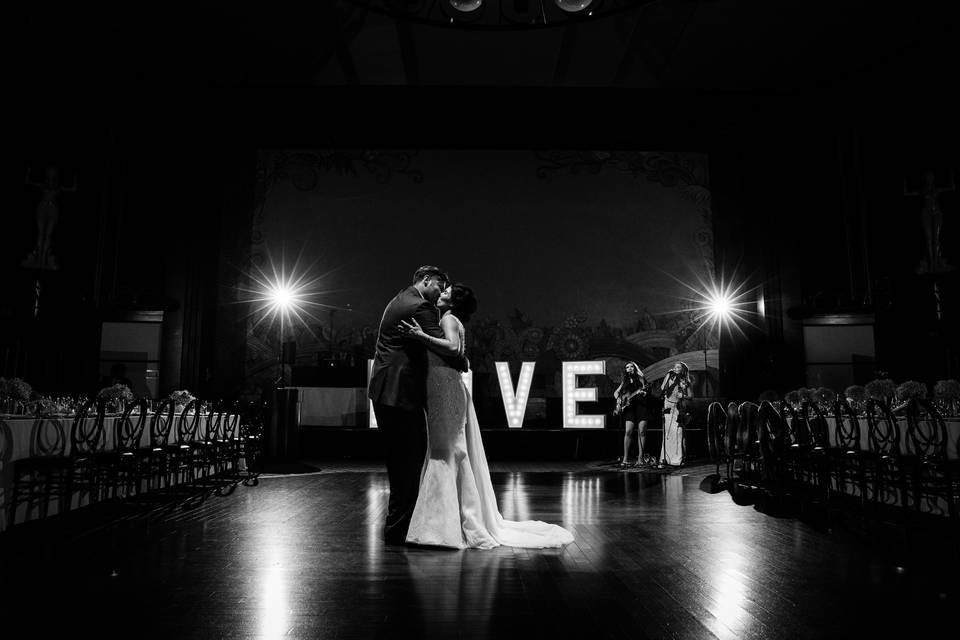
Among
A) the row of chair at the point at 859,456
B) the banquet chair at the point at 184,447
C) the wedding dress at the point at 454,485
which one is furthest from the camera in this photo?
the banquet chair at the point at 184,447

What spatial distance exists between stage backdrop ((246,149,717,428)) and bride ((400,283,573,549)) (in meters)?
8.48

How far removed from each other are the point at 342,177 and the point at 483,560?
11.0 m

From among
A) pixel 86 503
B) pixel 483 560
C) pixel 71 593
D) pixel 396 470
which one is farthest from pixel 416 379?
pixel 86 503

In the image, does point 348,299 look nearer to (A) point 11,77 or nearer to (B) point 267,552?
(A) point 11,77

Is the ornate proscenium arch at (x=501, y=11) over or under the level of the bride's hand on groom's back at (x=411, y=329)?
over

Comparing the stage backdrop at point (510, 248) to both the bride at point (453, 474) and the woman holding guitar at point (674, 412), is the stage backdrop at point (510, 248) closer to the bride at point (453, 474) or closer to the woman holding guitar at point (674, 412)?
the woman holding guitar at point (674, 412)

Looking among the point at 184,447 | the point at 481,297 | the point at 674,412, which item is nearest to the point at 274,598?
the point at 184,447

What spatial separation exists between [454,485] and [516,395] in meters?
7.87

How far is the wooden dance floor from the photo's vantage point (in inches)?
81.7

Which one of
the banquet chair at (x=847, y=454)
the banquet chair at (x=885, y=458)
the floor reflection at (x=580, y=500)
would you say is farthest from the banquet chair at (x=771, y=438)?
the floor reflection at (x=580, y=500)

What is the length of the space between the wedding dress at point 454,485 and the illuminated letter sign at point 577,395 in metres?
7.25

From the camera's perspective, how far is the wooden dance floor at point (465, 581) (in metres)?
2.08

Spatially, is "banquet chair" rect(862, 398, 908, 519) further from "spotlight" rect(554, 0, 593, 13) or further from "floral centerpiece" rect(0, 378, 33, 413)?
"floral centerpiece" rect(0, 378, 33, 413)

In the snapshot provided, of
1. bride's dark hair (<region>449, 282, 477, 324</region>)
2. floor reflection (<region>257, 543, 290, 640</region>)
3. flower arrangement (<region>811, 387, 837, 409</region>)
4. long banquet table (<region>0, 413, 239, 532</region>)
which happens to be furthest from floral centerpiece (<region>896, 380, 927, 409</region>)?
long banquet table (<region>0, 413, 239, 532</region>)
